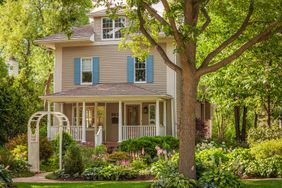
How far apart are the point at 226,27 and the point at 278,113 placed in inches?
279

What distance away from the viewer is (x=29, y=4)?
32938mm

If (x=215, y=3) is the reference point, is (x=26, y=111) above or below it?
below

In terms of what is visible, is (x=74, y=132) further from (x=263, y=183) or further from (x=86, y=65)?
(x=263, y=183)

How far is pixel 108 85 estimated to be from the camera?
2528 centimetres

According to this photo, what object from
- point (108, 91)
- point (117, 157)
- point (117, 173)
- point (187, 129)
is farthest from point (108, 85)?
point (187, 129)

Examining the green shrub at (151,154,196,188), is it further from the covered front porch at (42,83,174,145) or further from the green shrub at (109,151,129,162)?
the covered front porch at (42,83,174,145)

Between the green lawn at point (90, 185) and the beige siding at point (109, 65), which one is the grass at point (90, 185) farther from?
the beige siding at point (109, 65)

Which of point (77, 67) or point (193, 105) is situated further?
point (77, 67)

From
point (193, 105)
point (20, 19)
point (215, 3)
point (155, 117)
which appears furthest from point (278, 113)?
point (20, 19)

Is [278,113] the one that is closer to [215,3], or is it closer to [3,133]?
[215,3]

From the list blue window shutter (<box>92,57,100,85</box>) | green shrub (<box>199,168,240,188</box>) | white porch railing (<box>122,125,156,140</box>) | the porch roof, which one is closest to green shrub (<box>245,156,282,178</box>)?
green shrub (<box>199,168,240,188</box>)

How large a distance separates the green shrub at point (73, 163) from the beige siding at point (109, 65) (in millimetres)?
10015

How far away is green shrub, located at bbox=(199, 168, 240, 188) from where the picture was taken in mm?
11992

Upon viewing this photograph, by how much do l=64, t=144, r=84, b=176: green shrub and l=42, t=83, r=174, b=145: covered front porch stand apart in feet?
26.0
